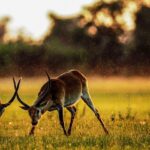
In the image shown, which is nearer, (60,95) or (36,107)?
(36,107)

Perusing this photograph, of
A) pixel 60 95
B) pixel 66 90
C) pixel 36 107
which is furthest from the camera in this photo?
pixel 66 90

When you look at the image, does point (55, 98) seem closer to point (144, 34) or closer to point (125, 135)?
Result: point (125, 135)

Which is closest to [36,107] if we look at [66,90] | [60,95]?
[60,95]

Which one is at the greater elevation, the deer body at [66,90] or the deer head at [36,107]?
the deer body at [66,90]

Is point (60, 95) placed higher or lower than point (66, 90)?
lower

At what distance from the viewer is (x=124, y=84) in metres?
43.8

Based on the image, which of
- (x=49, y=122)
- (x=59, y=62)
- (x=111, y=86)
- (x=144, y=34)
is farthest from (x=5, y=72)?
(x=49, y=122)

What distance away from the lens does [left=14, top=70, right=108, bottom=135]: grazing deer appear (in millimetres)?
13391

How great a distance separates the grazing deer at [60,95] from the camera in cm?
1339

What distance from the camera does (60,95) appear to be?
14.1 m

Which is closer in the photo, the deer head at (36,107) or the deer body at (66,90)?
the deer head at (36,107)

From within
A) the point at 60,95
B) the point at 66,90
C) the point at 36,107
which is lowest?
the point at 36,107

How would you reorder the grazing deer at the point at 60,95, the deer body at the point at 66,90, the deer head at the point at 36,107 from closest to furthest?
the deer head at the point at 36,107, the grazing deer at the point at 60,95, the deer body at the point at 66,90

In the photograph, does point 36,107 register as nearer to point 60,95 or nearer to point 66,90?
point 60,95
